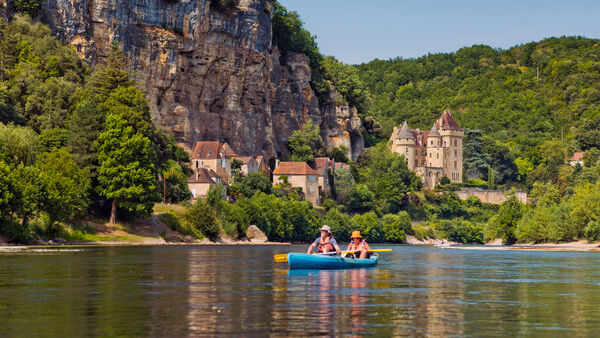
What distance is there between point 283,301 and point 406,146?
143m

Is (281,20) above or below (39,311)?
above

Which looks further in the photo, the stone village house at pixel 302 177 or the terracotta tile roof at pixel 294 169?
the terracotta tile roof at pixel 294 169

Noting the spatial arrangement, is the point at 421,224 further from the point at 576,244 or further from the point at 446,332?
the point at 446,332

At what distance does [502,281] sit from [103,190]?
45526mm

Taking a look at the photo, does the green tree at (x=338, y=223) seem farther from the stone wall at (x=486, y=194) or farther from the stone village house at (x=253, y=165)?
the stone wall at (x=486, y=194)

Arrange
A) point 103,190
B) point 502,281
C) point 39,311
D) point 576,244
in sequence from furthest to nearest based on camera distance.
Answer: point 576,244
point 103,190
point 502,281
point 39,311

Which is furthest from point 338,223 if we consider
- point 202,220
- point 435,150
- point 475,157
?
point 475,157

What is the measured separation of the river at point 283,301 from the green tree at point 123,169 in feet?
106

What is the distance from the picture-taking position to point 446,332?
18656mm

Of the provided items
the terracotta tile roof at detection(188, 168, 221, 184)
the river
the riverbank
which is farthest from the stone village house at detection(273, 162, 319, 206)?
the river

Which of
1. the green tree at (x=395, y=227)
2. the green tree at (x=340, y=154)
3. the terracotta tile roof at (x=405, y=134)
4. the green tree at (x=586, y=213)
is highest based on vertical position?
the terracotta tile roof at (x=405, y=134)

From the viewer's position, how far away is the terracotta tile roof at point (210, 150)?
10694 centimetres

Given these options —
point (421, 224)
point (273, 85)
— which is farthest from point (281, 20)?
point (421, 224)

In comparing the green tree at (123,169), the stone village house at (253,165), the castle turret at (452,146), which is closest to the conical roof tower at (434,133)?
the castle turret at (452,146)
